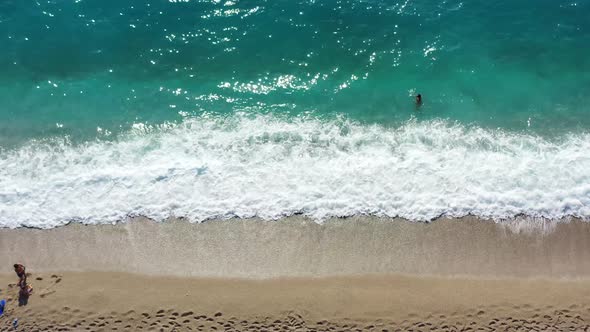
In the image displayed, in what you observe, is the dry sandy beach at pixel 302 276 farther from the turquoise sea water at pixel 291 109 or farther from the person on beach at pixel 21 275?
the turquoise sea water at pixel 291 109

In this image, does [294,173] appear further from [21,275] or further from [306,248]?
[21,275]

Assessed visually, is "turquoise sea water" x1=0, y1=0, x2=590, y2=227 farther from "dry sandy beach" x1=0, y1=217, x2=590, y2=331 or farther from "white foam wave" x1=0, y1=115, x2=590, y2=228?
"dry sandy beach" x1=0, y1=217, x2=590, y2=331

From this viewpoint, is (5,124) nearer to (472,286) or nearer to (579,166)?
(472,286)

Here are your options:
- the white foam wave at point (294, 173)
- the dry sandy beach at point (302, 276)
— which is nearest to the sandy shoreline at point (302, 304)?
the dry sandy beach at point (302, 276)

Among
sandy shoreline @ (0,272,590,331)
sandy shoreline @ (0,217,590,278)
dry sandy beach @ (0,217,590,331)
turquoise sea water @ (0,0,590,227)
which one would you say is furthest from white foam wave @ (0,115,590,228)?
sandy shoreline @ (0,272,590,331)

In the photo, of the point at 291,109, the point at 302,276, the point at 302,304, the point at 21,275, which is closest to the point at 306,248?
the point at 302,276
